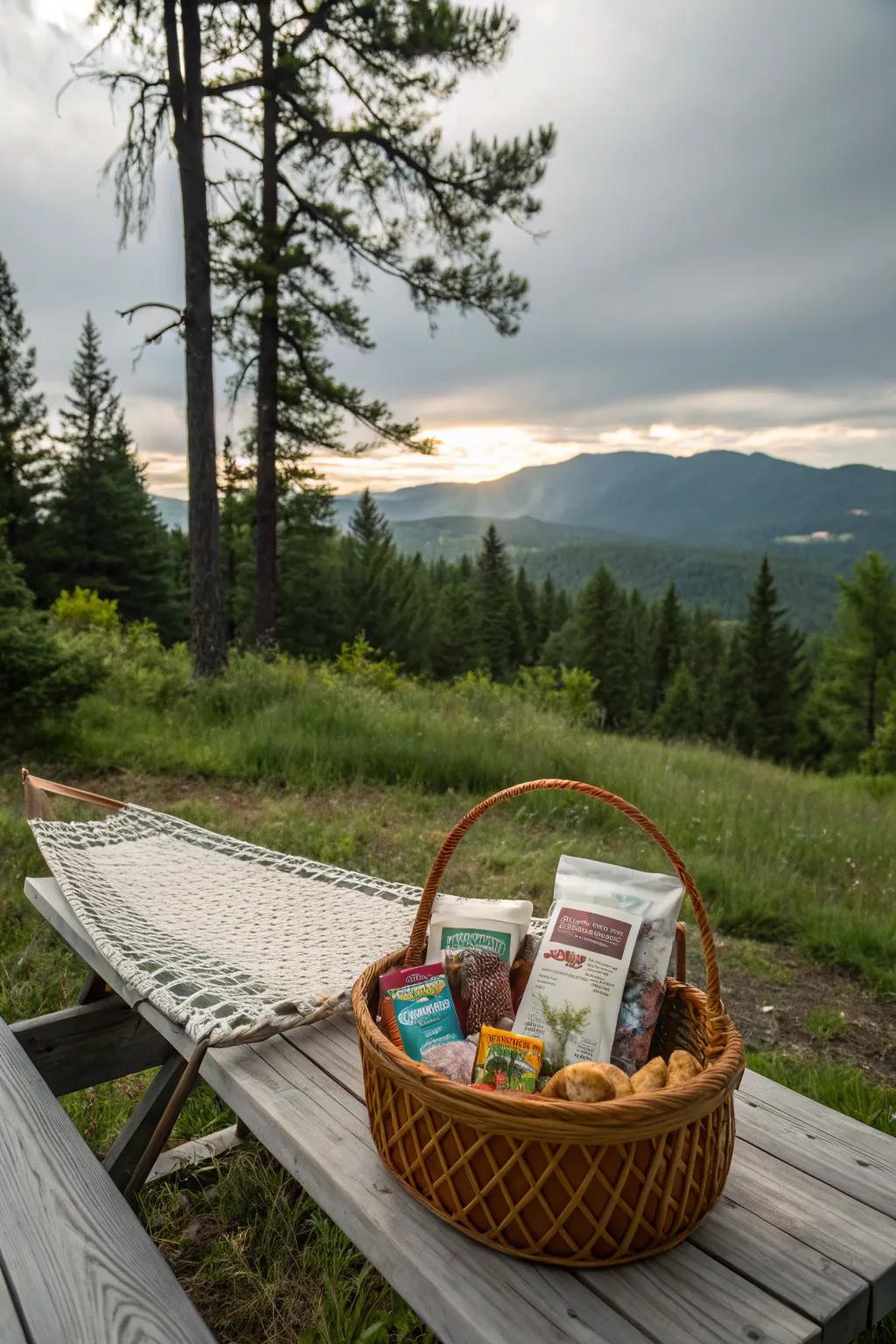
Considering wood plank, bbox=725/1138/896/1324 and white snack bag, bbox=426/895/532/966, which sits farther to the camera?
white snack bag, bbox=426/895/532/966

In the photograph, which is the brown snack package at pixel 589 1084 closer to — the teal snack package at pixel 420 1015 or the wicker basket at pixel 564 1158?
the wicker basket at pixel 564 1158

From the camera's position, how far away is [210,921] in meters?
2.14

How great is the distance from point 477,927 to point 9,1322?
799 mm

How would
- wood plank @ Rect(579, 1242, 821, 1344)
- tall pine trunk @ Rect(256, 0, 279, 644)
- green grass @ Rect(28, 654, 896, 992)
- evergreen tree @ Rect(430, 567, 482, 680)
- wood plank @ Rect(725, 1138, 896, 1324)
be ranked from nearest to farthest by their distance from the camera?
wood plank @ Rect(579, 1242, 821, 1344) < wood plank @ Rect(725, 1138, 896, 1324) < green grass @ Rect(28, 654, 896, 992) < tall pine trunk @ Rect(256, 0, 279, 644) < evergreen tree @ Rect(430, 567, 482, 680)

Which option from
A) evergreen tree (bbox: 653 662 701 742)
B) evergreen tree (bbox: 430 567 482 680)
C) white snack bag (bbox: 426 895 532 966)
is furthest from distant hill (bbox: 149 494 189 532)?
evergreen tree (bbox: 653 662 701 742)

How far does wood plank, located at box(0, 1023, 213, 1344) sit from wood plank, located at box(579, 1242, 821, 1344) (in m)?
0.49

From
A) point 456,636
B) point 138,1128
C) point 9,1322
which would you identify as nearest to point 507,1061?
point 9,1322

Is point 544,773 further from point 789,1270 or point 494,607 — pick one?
point 494,607

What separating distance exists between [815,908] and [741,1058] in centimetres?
337

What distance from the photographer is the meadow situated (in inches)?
76.0

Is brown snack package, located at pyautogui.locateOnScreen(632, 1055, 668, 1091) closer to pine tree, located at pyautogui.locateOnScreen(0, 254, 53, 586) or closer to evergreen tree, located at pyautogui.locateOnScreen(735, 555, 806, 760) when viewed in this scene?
pine tree, located at pyautogui.locateOnScreen(0, 254, 53, 586)

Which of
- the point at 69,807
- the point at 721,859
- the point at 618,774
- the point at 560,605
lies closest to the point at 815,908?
the point at 721,859

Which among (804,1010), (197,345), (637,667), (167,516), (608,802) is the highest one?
(197,345)

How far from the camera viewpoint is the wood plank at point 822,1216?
1023 mm
